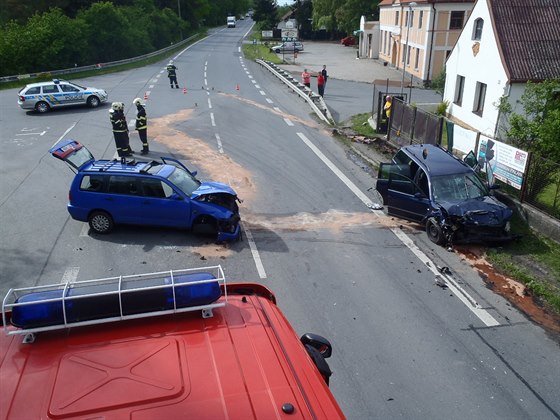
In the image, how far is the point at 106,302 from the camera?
12.1 ft

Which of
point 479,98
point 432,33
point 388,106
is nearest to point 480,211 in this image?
→ point 388,106

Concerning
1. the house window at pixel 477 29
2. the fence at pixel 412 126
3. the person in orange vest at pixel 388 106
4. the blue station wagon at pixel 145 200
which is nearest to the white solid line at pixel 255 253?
the blue station wagon at pixel 145 200

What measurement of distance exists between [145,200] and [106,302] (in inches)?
308

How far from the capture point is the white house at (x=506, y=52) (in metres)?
19.4

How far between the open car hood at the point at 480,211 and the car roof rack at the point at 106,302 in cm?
835

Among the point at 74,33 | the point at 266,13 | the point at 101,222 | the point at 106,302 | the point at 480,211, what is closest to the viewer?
the point at 106,302

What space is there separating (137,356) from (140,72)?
137 ft

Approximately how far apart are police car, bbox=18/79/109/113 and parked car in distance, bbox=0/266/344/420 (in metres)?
24.0

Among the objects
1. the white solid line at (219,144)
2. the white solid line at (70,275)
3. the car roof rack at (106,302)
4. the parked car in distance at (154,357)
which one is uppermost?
the car roof rack at (106,302)

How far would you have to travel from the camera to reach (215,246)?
440 inches

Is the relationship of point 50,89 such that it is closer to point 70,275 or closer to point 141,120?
point 141,120

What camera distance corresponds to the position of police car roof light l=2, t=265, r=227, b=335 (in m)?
3.53

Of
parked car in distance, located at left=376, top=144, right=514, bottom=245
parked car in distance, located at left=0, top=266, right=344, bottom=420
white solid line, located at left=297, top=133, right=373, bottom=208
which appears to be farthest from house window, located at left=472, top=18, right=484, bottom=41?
parked car in distance, located at left=0, top=266, right=344, bottom=420

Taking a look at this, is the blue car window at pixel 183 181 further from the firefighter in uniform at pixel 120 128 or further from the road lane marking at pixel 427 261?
the firefighter in uniform at pixel 120 128
